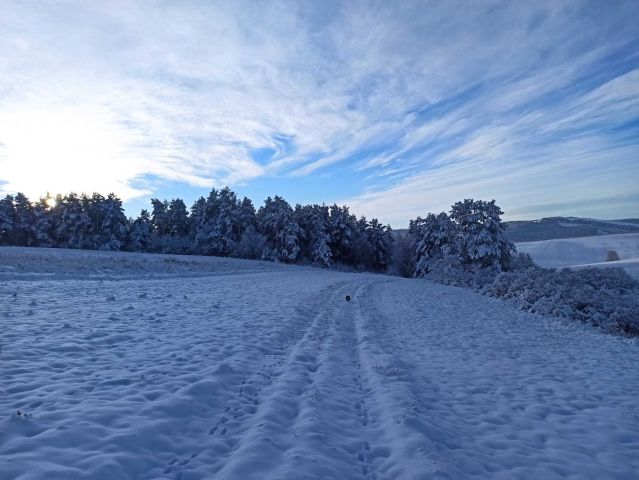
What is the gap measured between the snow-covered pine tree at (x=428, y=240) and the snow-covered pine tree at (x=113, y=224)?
1837 inches

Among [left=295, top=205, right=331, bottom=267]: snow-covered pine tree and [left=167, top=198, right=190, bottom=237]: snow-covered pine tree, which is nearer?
[left=295, top=205, right=331, bottom=267]: snow-covered pine tree

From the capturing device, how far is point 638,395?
7.12m

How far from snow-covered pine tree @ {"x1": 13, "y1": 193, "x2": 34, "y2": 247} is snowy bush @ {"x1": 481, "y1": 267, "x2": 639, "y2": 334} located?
67.7m

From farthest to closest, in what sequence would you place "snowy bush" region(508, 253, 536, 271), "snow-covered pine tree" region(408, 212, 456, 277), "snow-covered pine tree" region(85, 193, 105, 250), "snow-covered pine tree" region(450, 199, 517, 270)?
1. "snow-covered pine tree" region(408, 212, 456, 277)
2. "snow-covered pine tree" region(85, 193, 105, 250)
3. "snowy bush" region(508, 253, 536, 271)
4. "snow-covered pine tree" region(450, 199, 517, 270)

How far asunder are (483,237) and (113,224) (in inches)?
2019

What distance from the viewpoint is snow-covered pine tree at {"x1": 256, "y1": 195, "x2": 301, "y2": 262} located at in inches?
2377

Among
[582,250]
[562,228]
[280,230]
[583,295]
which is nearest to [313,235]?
[280,230]

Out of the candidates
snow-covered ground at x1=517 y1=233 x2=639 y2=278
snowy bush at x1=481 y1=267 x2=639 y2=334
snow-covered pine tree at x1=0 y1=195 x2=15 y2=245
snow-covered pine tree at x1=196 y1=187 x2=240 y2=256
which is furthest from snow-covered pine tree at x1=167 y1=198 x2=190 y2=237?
snow-covered ground at x1=517 y1=233 x2=639 y2=278

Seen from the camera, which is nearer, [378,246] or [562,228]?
[378,246]

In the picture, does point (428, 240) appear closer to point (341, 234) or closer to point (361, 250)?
point (361, 250)

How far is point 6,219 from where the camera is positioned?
57.4 meters

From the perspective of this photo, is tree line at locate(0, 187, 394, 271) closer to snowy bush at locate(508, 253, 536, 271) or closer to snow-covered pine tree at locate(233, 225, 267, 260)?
snow-covered pine tree at locate(233, 225, 267, 260)

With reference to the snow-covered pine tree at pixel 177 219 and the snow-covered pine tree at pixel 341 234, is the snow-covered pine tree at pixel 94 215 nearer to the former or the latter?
the snow-covered pine tree at pixel 177 219

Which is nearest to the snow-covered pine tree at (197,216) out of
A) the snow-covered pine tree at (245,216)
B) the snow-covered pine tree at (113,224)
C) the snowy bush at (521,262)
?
the snow-covered pine tree at (245,216)
